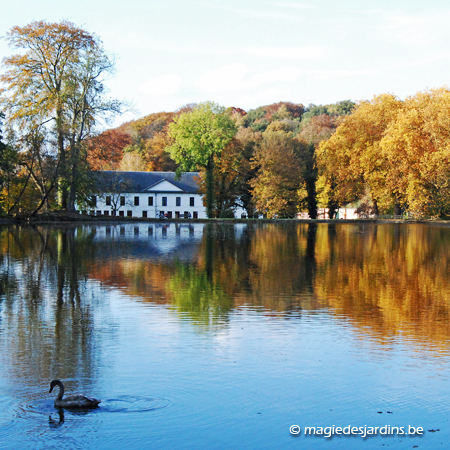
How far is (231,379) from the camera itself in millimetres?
7871

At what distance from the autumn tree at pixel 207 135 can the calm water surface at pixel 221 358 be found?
65.9m

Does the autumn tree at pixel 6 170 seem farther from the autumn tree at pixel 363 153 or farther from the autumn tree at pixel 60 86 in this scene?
the autumn tree at pixel 363 153

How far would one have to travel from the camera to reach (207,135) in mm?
83375

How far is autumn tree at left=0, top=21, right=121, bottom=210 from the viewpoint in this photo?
186 ft

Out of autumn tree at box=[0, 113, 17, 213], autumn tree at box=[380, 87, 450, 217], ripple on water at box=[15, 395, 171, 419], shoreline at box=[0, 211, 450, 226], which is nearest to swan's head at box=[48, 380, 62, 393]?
ripple on water at box=[15, 395, 171, 419]

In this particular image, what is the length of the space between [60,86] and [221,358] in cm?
5453

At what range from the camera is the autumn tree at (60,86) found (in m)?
56.6

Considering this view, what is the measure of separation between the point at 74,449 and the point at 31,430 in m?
0.66

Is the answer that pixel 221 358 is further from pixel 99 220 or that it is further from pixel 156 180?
pixel 156 180

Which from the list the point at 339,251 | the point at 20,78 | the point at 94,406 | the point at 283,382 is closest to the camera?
the point at 94,406

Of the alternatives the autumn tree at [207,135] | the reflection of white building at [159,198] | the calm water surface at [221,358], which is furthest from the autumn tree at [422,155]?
the calm water surface at [221,358]

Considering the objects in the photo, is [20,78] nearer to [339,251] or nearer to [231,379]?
[339,251]

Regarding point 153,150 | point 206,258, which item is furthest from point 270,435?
point 153,150

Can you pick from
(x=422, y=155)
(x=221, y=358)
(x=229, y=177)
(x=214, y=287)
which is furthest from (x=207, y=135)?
(x=221, y=358)
